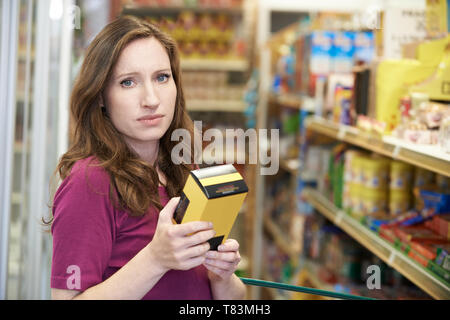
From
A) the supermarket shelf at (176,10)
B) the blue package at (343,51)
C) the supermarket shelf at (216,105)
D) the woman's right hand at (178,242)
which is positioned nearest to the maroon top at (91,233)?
the woman's right hand at (178,242)

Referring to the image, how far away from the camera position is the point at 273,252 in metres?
4.46

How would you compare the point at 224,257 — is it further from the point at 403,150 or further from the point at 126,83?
the point at 403,150

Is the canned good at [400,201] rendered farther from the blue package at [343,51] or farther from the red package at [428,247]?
the blue package at [343,51]

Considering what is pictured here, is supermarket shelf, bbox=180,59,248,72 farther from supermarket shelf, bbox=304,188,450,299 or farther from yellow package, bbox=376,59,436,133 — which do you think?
yellow package, bbox=376,59,436,133

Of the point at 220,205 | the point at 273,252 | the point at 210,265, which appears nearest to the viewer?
the point at 220,205

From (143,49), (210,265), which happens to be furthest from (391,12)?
(210,265)

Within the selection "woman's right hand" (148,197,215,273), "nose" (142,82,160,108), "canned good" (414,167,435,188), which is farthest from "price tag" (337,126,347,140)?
"woman's right hand" (148,197,215,273)

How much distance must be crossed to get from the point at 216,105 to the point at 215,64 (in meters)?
0.35

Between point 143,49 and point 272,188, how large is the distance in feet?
11.5

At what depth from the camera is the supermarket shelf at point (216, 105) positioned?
467cm

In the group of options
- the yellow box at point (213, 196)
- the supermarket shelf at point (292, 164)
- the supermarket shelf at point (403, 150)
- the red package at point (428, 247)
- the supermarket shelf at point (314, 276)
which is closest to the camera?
the yellow box at point (213, 196)

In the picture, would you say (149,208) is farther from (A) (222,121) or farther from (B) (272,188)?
(A) (222,121)

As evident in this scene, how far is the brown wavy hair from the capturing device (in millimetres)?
Result: 1180

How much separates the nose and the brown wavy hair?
3.6 inches
